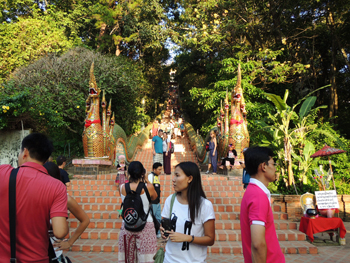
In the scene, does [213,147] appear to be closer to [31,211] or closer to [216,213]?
A: [216,213]

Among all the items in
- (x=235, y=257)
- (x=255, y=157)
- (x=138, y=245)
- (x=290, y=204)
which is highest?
(x=255, y=157)

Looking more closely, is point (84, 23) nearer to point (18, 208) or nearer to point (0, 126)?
point (0, 126)

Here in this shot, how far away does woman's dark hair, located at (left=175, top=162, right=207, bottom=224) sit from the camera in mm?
2307

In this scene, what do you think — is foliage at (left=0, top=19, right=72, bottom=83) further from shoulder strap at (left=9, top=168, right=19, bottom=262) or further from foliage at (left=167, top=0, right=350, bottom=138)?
shoulder strap at (left=9, top=168, right=19, bottom=262)

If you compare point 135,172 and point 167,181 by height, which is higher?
point 135,172

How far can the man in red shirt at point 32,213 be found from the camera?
1.87m

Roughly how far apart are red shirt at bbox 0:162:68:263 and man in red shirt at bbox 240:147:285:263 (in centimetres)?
122

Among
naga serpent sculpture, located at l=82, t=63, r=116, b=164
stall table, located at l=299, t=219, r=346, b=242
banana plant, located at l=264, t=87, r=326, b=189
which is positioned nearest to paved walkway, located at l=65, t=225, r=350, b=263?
stall table, located at l=299, t=219, r=346, b=242

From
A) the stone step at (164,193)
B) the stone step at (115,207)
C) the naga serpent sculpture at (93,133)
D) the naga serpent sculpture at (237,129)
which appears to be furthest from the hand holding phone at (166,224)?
the naga serpent sculpture at (93,133)

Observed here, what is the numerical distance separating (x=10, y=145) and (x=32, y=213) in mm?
7401

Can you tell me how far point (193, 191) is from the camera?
7.84 feet

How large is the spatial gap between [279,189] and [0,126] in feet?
26.9

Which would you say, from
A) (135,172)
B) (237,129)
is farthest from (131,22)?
(135,172)

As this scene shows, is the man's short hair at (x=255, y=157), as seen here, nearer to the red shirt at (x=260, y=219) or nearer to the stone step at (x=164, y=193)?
the red shirt at (x=260, y=219)
